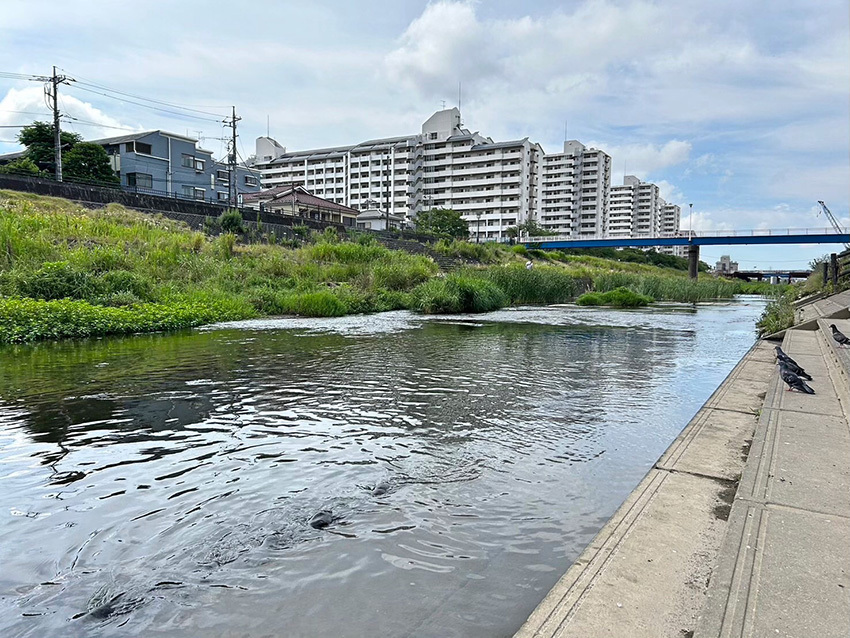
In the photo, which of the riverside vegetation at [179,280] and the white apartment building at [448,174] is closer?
the riverside vegetation at [179,280]

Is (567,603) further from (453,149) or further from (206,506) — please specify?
(453,149)

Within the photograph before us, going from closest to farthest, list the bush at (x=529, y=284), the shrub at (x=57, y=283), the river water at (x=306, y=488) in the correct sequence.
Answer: the river water at (x=306, y=488)
the shrub at (x=57, y=283)
the bush at (x=529, y=284)

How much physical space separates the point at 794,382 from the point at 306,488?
475cm

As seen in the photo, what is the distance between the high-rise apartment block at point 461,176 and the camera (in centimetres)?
10175

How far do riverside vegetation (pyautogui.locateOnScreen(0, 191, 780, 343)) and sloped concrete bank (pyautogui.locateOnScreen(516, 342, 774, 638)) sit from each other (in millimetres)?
12001

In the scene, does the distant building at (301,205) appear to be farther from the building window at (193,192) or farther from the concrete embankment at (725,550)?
the concrete embankment at (725,550)

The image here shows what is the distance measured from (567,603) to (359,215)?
74.5 m

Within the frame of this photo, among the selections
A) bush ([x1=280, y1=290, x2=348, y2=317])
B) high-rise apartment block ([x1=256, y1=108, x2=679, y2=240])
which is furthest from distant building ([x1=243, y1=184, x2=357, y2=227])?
bush ([x1=280, y1=290, x2=348, y2=317])

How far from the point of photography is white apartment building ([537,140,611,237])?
11762cm

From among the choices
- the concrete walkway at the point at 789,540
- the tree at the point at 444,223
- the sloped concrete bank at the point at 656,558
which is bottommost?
the sloped concrete bank at the point at 656,558

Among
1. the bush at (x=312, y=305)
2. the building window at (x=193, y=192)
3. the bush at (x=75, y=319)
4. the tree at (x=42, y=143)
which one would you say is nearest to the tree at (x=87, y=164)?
the tree at (x=42, y=143)

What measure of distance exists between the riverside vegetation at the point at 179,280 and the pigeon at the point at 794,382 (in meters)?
12.5

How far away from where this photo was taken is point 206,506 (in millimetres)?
3701

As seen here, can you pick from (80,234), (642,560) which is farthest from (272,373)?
(80,234)
